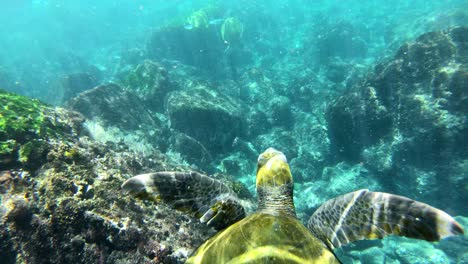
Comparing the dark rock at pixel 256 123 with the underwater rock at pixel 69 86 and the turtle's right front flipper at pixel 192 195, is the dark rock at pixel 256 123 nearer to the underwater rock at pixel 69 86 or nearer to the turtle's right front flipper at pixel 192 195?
the turtle's right front flipper at pixel 192 195

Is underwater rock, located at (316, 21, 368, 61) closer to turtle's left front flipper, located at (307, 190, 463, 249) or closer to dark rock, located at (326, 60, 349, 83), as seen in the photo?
dark rock, located at (326, 60, 349, 83)

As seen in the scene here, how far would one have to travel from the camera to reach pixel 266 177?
3449mm

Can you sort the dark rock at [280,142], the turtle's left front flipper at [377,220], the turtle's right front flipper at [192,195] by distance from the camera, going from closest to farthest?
the turtle's left front flipper at [377,220] → the turtle's right front flipper at [192,195] → the dark rock at [280,142]

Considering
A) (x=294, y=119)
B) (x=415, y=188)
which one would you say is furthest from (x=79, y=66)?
(x=415, y=188)

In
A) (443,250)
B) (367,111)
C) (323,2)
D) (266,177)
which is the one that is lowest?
(443,250)

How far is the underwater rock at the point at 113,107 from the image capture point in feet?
28.9

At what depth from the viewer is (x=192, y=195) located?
3074mm

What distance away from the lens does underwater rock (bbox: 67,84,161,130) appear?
8805 mm

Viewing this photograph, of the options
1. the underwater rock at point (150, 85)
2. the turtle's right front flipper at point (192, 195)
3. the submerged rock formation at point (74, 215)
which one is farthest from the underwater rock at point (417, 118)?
the underwater rock at point (150, 85)

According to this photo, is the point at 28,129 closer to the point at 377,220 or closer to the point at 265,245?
the point at 265,245

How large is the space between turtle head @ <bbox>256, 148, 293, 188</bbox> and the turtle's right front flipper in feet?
1.81

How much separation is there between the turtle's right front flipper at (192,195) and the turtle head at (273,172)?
1.81 feet

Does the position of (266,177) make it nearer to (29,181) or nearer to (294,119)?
(29,181)

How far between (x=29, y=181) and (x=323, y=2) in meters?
37.5
